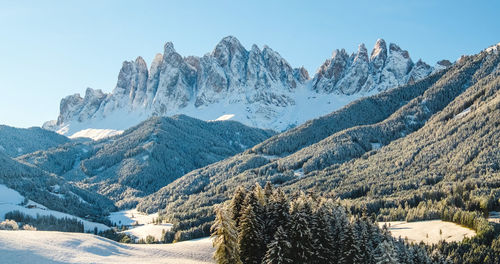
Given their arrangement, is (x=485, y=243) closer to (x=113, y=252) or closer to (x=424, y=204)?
(x=424, y=204)

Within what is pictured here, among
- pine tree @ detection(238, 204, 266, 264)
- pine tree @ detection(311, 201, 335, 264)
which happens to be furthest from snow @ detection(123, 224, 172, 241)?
pine tree @ detection(311, 201, 335, 264)

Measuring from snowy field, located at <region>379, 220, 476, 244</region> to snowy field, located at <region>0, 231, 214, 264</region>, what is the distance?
2475 inches

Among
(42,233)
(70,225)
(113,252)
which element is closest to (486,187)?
(113,252)

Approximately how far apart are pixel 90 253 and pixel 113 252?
4.72 metres

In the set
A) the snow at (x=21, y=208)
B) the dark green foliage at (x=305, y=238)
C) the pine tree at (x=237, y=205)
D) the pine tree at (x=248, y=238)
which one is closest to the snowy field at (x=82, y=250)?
the pine tree at (x=237, y=205)

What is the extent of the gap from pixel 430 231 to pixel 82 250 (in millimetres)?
95206

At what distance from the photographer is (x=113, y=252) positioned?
221 ft

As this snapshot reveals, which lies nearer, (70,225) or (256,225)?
(256,225)

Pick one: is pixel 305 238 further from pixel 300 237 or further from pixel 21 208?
pixel 21 208

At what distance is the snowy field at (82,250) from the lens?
57.3 m

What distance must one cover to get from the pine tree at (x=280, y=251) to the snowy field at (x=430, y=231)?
66495 mm

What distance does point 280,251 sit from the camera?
5412 cm

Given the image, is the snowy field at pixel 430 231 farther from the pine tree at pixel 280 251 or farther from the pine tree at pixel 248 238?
the pine tree at pixel 280 251

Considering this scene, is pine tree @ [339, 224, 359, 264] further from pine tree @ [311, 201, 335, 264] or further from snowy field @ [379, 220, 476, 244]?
snowy field @ [379, 220, 476, 244]
